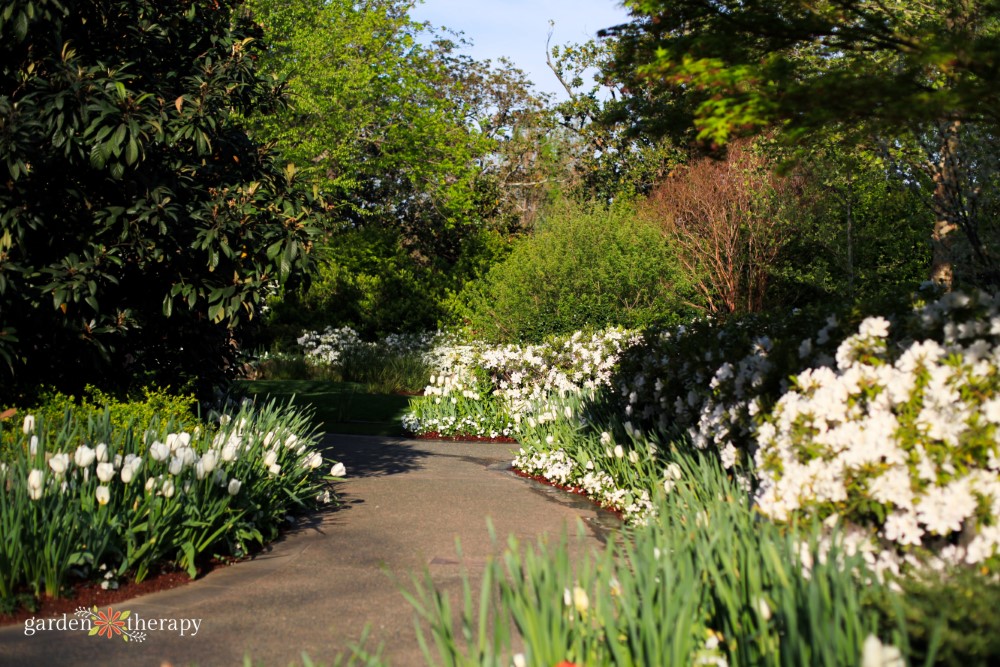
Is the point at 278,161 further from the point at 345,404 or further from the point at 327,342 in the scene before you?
the point at 327,342

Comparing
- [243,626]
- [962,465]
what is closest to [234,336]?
[243,626]

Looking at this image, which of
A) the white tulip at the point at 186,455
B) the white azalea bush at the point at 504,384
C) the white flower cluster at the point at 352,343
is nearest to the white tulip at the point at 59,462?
the white tulip at the point at 186,455

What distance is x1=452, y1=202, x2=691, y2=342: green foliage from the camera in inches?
668

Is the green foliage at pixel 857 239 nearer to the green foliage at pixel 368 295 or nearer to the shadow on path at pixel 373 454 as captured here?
the green foliage at pixel 368 295

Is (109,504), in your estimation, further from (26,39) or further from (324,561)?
(26,39)

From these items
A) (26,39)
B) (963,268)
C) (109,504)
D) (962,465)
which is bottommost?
(109,504)

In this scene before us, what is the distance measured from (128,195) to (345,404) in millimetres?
9596

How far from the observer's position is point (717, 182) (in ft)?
71.7

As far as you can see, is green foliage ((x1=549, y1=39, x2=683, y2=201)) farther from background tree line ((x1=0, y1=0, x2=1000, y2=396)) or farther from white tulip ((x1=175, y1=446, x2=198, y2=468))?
white tulip ((x1=175, y1=446, x2=198, y2=468))

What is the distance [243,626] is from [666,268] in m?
14.1

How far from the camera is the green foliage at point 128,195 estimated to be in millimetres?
7152

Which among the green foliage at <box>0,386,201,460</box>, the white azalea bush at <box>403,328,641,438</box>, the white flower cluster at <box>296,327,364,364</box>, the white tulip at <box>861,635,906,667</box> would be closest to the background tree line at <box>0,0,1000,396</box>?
the green foliage at <box>0,386,201,460</box>

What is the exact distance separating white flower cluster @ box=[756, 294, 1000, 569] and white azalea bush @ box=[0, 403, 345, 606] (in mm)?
3634

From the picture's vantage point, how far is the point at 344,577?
19.7ft
